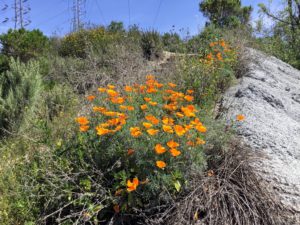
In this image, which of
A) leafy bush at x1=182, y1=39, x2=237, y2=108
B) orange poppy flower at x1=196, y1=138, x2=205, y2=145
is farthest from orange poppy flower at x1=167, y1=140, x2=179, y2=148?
leafy bush at x1=182, y1=39, x2=237, y2=108

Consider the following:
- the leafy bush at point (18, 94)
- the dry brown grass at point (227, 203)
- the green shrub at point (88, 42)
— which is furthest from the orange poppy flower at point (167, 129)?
the green shrub at point (88, 42)

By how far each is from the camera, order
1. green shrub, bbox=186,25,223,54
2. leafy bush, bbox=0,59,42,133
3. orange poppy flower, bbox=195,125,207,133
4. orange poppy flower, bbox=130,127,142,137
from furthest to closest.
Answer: green shrub, bbox=186,25,223,54 < leafy bush, bbox=0,59,42,133 < orange poppy flower, bbox=195,125,207,133 < orange poppy flower, bbox=130,127,142,137

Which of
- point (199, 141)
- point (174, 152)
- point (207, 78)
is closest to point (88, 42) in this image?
point (207, 78)

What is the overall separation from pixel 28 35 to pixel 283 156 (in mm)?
7443

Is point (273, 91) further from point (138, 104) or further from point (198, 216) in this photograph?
point (198, 216)

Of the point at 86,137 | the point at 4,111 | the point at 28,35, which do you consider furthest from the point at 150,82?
the point at 28,35

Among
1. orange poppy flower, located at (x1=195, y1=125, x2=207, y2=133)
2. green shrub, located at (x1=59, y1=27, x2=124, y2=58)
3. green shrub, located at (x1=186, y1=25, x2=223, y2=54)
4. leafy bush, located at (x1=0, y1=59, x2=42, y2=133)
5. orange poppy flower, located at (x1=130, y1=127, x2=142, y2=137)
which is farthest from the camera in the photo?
green shrub, located at (x1=59, y1=27, x2=124, y2=58)

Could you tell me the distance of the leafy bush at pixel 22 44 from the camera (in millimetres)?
8227

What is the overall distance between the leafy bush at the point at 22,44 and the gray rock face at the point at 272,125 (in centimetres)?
571

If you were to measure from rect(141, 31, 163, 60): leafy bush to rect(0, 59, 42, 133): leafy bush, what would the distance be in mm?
3590

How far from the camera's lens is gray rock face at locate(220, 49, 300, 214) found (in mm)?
2789

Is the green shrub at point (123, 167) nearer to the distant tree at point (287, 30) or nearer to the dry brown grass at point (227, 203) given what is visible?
the dry brown grass at point (227, 203)

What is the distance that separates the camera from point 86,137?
2857 millimetres

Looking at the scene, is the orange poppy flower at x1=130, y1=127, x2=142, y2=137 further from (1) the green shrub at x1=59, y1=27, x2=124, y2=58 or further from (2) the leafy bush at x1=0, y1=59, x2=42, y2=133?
(1) the green shrub at x1=59, y1=27, x2=124, y2=58
